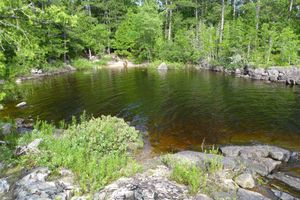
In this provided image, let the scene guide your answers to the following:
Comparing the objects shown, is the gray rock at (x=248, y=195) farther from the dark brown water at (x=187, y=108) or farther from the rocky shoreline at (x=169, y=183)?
the dark brown water at (x=187, y=108)

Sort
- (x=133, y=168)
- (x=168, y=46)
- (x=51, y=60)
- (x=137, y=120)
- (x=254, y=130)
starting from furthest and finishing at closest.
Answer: (x=168, y=46), (x=51, y=60), (x=137, y=120), (x=254, y=130), (x=133, y=168)

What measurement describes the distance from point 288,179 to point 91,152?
265 inches

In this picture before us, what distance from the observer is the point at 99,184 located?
726cm

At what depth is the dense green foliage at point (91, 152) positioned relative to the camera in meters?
7.76

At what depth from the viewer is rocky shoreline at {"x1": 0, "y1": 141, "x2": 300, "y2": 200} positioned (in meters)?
6.84

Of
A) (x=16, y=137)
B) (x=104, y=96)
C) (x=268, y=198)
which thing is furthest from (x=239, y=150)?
(x=104, y=96)

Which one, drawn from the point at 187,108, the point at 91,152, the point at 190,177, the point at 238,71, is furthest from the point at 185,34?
the point at 190,177

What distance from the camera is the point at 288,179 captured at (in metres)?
8.85

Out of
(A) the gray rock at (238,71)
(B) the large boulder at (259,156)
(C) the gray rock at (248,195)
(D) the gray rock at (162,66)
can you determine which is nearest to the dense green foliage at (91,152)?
(C) the gray rock at (248,195)

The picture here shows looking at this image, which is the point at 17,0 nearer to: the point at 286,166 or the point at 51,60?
the point at 286,166

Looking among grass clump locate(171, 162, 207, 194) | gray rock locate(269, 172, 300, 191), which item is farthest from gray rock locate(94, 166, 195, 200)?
gray rock locate(269, 172, 300, 191)

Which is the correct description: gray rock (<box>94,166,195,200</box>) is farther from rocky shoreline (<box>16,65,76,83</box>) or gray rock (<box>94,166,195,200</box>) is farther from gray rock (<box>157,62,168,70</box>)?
gray rock (<box>157,62,168,70</box>)

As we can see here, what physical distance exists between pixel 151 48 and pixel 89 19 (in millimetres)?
13115

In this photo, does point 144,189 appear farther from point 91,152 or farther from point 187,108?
point 187,108
